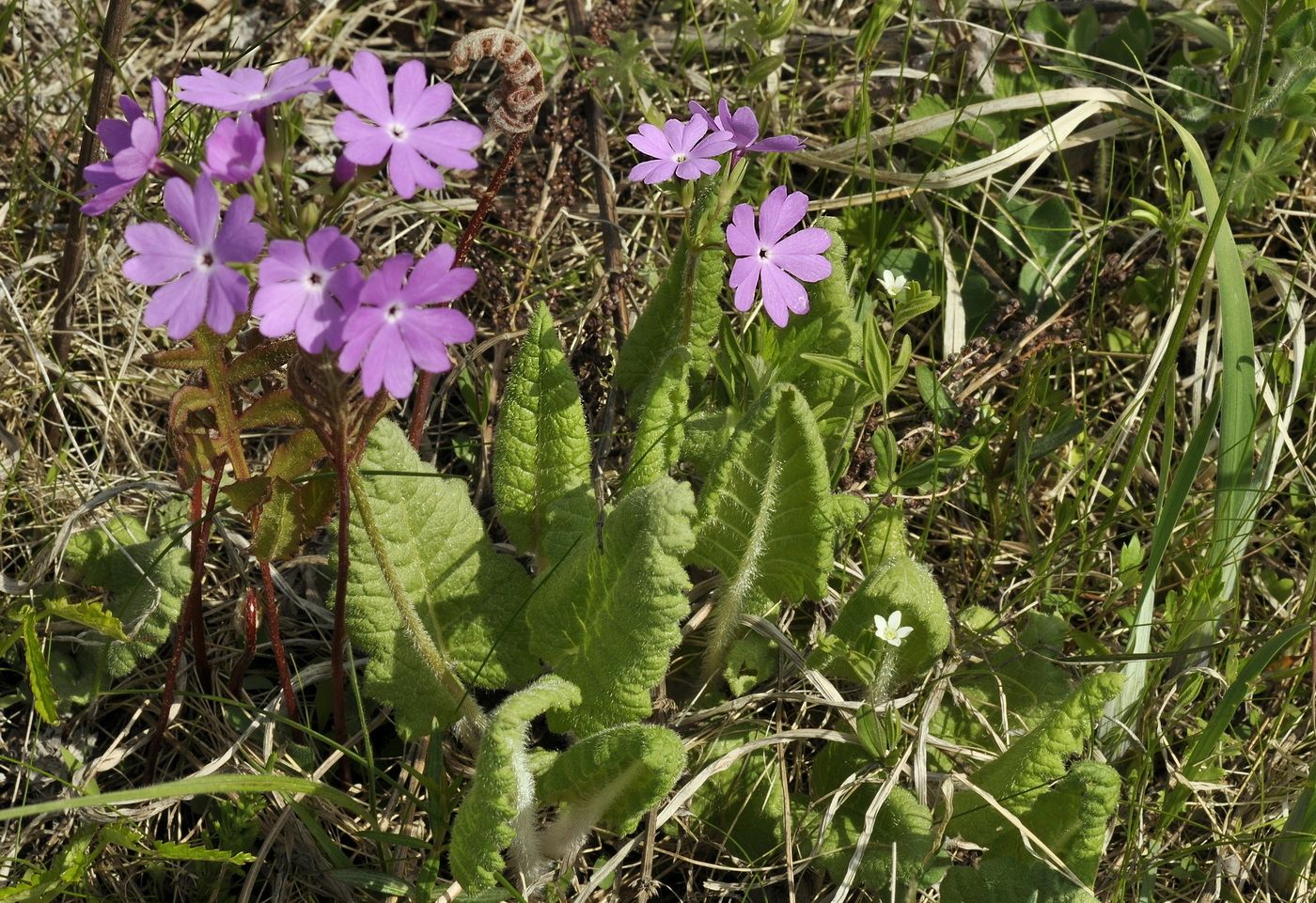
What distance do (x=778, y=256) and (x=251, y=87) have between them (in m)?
1.19

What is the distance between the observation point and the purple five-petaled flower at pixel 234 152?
1.81 meters

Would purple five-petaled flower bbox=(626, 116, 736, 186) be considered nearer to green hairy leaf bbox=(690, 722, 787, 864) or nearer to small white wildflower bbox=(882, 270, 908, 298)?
small white wildflower bbox=(882, 270, 908, 298)

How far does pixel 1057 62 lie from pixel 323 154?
2514mm

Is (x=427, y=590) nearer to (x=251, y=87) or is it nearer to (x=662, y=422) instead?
(x=662, y=422)

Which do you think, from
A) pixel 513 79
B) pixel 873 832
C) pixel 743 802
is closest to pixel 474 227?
pixel 513 79

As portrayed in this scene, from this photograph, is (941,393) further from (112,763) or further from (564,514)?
(112,763)

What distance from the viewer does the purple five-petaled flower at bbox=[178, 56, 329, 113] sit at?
190 centimetres

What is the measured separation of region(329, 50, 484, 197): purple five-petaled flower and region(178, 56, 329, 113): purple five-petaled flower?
58mm

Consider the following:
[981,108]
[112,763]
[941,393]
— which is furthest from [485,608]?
[981,108]

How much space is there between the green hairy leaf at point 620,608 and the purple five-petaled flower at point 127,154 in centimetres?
106

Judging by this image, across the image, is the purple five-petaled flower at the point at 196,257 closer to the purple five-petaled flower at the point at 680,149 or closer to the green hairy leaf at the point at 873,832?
the purple five-petaled flower at the point at 680,149

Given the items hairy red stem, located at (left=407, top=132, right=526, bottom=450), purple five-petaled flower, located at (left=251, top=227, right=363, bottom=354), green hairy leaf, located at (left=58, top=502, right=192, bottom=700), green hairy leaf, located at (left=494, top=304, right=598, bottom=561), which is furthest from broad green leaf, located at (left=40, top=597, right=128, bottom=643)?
purple five-petaled flower, located at (left=251, top=227, right=363, bottom=354)

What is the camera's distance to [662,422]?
2.88 metres

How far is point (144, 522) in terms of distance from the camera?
3.28 meters
